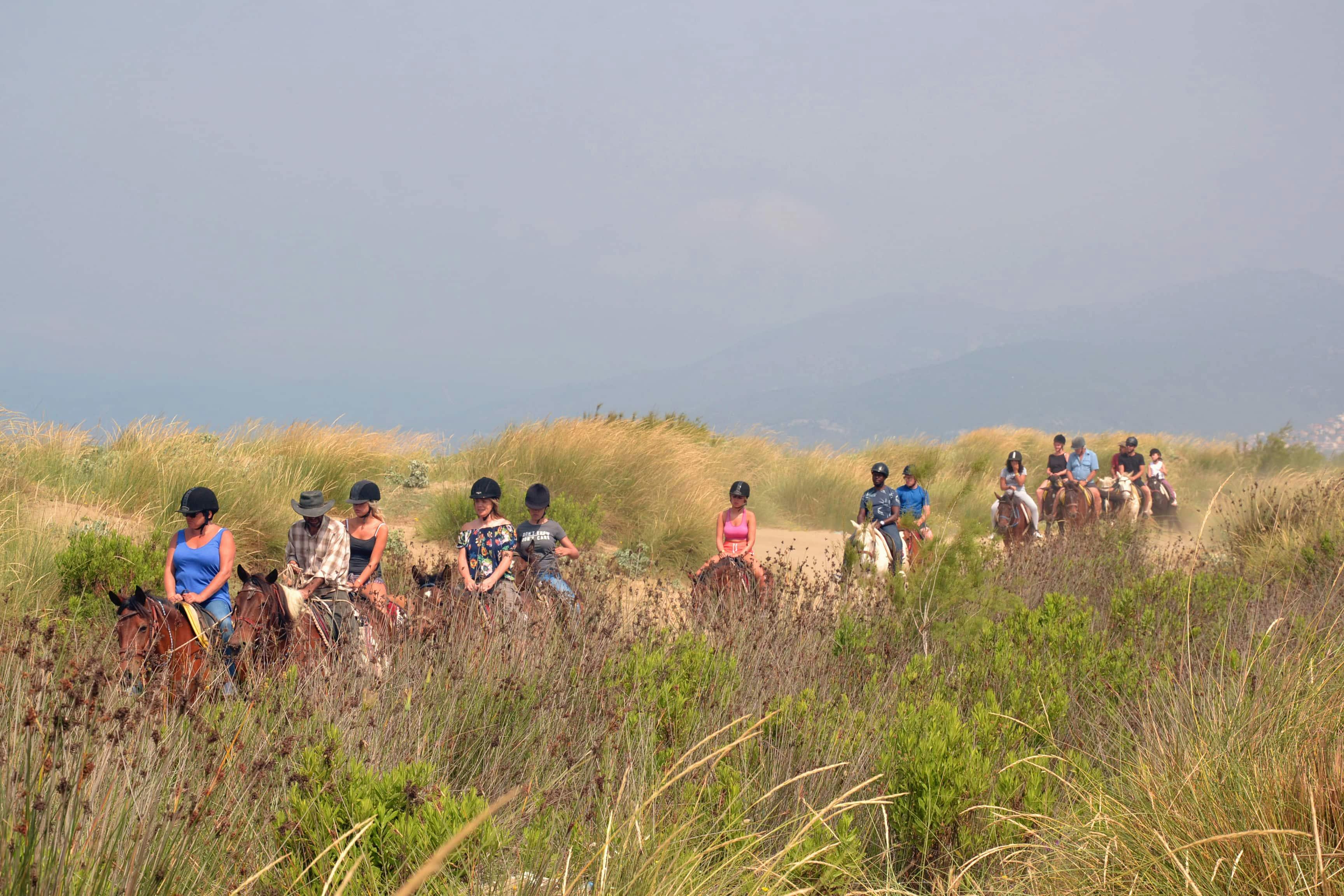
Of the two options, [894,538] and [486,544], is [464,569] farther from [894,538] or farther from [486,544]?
[894,538]

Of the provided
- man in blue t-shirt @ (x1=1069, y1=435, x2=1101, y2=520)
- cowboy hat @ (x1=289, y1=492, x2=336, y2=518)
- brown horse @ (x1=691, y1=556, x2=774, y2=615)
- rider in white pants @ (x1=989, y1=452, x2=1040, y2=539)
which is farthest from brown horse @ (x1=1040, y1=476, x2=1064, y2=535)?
cowboy hat @ (x1=289, y1=492, x2=336, y2=518)

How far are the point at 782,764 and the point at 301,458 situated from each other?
11.0 m

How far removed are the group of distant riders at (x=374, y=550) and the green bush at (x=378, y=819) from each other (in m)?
2.59

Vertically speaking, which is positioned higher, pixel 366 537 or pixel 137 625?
pixel 366 537

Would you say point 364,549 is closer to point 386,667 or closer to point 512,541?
point 512,541

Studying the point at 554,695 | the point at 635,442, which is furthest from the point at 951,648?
the point at 635,442

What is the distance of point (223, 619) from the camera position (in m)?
5.78

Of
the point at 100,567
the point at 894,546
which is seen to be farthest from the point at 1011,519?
the point at 100,567

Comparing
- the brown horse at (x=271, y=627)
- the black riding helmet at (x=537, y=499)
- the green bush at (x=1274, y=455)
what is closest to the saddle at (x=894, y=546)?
the black riding helmet at (x=537, y=499)

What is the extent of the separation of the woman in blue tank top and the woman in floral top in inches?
68.3

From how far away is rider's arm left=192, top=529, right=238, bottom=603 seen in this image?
6.34m

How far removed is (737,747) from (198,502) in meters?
4.23

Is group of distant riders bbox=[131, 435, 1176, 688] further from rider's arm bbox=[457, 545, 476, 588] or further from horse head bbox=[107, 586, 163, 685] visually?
horse head bbox=[107, 586, 163, 685]

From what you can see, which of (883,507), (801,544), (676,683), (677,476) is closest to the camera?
(676,683)
